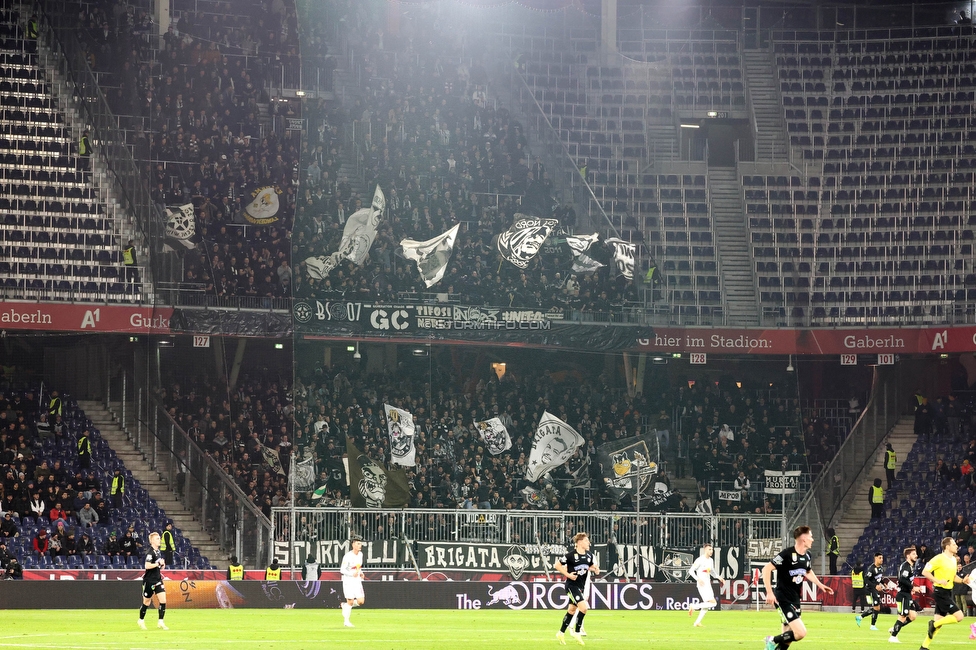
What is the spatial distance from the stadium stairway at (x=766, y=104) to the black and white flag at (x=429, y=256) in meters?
15.2

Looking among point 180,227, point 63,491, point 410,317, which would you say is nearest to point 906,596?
point 410,317

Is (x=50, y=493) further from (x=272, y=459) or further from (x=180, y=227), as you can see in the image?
(x=180, y=227)

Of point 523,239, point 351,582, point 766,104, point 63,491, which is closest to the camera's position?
point 351,582

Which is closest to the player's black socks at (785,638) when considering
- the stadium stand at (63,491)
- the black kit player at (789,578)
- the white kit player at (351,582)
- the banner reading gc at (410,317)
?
the black kit player at (789,578)

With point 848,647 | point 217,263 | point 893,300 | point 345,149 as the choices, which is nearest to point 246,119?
point 345,149

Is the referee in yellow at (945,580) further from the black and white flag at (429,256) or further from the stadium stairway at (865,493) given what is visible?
the black and white flag at (429,256)

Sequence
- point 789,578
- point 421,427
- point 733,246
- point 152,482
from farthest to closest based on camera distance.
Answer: point 733,246, point 421,427, point 152,482, point 789,578

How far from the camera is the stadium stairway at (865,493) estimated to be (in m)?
45.8

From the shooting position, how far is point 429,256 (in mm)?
47000

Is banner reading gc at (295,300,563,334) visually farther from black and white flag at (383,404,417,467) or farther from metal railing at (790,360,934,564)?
metal railing at (790,360,934,564)

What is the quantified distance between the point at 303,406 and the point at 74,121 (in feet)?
44.6

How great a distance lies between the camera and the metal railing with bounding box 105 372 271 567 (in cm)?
4019

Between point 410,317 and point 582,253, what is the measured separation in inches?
279

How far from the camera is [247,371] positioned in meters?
47.5
